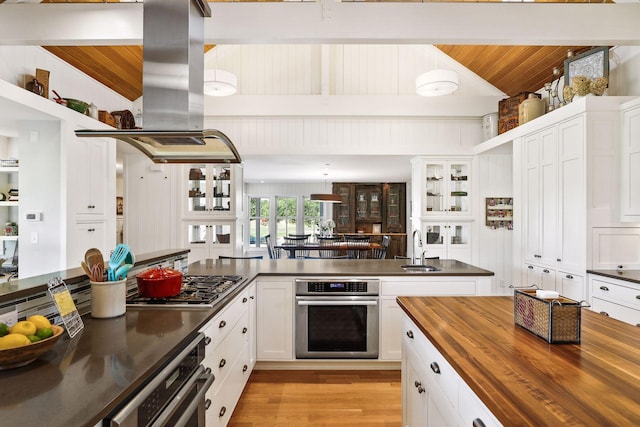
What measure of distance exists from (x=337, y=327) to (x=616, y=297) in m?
2.19

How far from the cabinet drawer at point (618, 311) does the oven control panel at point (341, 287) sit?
1.78 m

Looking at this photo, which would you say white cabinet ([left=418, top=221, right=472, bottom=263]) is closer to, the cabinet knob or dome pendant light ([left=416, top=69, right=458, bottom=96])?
dome pendant light ([left=416, top=69, right=458, bottom=96])

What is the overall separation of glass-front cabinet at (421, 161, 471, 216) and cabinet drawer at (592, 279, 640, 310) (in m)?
2.45

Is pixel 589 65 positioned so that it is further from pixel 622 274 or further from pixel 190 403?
pixel 190 403

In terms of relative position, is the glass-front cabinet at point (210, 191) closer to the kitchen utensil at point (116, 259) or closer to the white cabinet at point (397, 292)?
the white cabinet at point (397, 292)

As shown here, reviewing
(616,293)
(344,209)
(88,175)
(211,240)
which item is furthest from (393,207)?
(88,175)

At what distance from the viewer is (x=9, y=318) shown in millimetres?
1286

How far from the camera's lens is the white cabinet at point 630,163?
2.77 m

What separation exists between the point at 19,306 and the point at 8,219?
12.0ft

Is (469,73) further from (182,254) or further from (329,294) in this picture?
(182,254)

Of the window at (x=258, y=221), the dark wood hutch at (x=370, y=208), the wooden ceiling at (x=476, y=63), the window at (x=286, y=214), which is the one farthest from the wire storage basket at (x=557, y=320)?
the window at (x=258, y=221)

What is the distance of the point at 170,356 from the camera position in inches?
49.2

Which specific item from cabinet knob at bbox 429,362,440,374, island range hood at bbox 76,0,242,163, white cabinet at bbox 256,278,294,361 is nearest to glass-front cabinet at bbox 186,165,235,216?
white cabinet at bbox 256,278,294,361

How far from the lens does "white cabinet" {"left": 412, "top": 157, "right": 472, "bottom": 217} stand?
17.0 ft
